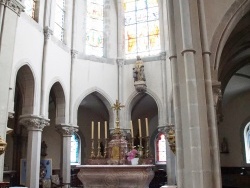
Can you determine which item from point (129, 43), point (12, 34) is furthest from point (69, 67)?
point (12, 34)

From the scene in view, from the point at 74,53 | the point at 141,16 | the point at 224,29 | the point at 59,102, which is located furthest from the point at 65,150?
the point at 224,29

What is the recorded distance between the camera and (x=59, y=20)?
16.1m

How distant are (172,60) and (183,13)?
1107mm

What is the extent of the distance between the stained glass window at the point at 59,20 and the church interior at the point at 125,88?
82 millimetres

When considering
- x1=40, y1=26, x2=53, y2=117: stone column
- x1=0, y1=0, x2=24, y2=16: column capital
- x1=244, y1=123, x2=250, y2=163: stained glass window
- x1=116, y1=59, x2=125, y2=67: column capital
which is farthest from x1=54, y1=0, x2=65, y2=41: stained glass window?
x1=244, y1=123, x2=250, y2=163: stained glass window

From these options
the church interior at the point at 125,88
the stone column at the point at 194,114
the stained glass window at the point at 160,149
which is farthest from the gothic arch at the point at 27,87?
the stained glass window at the point at 160,149

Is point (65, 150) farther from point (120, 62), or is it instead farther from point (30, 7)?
point (30, 7)

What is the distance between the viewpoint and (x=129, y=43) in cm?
1802

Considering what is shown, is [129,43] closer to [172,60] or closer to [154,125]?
[154,125]

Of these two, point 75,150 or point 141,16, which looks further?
point 75,150

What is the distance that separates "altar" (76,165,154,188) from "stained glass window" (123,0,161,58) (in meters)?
10.3

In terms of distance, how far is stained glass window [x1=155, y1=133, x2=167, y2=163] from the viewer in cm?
1995

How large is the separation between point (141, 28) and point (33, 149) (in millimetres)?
9484

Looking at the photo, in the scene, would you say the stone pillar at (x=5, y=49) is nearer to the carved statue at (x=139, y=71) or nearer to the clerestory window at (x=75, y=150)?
the carved statue at (x=139, y=71)
